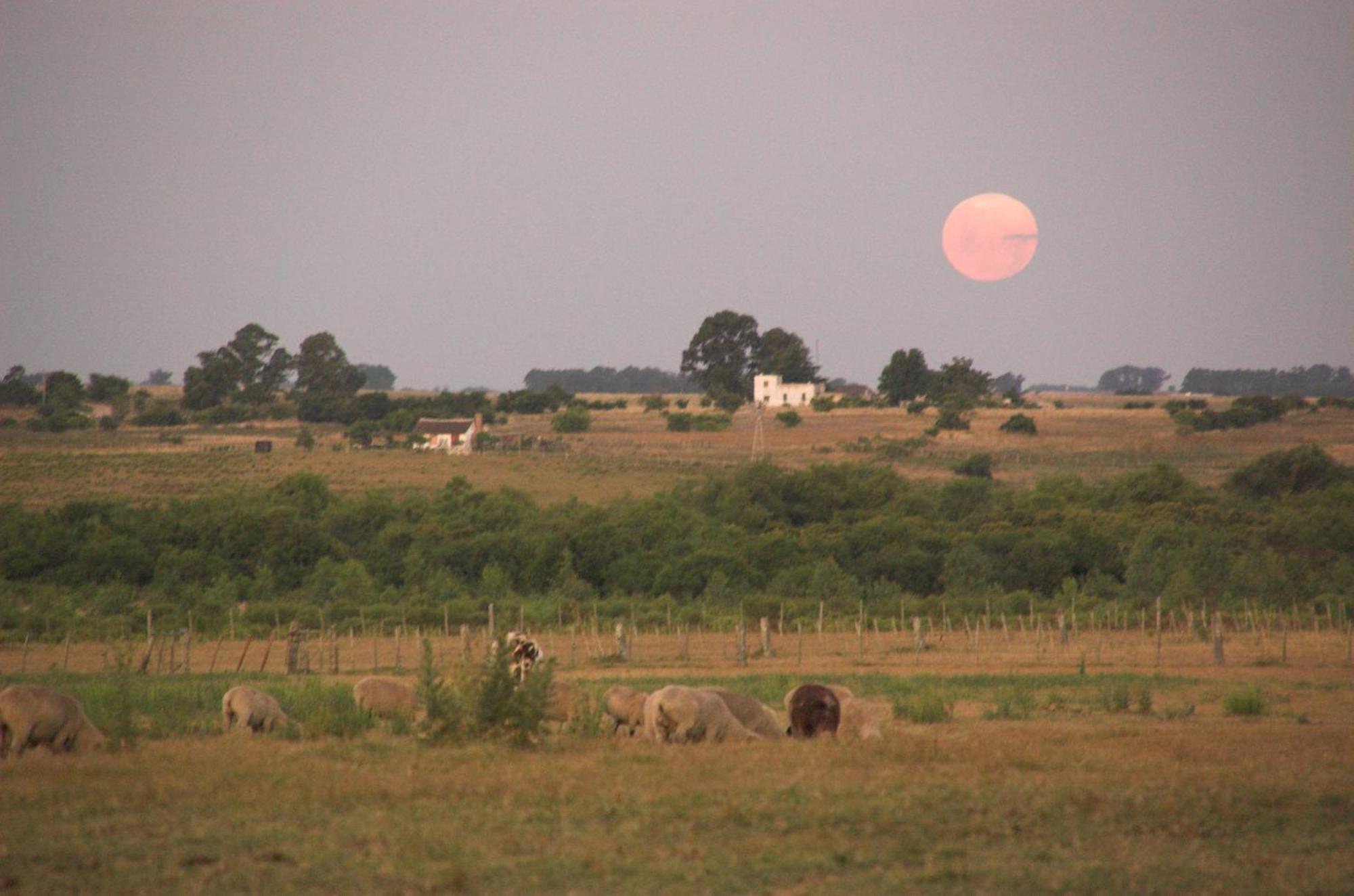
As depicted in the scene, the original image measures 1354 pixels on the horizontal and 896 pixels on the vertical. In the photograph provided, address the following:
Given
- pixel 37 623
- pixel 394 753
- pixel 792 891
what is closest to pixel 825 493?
pixel 37 623

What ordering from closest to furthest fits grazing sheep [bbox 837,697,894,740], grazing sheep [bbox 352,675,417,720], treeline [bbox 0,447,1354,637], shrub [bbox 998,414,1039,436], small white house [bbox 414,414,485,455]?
grazing sheep [bbox 837,697,894,740], grazing sheep [bbox 352,675,417,720], treeline [bbox 0,447,1354,637], small white house [bbox 414,414,485,455], shrub [bbox 998,414,1039,436]

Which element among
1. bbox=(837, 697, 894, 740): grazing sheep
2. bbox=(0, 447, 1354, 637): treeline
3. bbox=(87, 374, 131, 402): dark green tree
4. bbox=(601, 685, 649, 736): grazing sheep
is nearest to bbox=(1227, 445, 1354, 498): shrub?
bbox=(0, 447, 1354, 637): treeline

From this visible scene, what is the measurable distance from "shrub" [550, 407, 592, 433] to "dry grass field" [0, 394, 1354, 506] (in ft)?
2.77

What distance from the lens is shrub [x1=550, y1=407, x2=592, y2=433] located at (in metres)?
89.1

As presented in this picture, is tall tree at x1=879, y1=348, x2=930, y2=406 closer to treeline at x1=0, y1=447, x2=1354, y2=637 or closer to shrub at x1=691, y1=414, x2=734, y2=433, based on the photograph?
shrub at x1=691, y1=414, x2=734, y2=433

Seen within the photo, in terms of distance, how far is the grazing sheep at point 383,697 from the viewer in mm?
17500

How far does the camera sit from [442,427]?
265 feet

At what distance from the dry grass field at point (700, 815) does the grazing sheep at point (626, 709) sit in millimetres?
979

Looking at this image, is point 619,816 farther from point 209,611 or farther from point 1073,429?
point 1073,429

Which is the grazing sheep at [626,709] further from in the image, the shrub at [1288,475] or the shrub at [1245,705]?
the shrub at [1288,475]

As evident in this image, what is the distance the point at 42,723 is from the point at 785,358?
334 feet

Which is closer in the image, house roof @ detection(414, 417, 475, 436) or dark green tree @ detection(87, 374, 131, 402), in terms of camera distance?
house roof @ detection(414, 417, 475, 436)

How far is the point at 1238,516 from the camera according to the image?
52.2 meters

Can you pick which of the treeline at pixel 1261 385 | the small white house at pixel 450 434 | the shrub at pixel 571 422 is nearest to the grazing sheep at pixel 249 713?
the small white house at pixel 450 434
